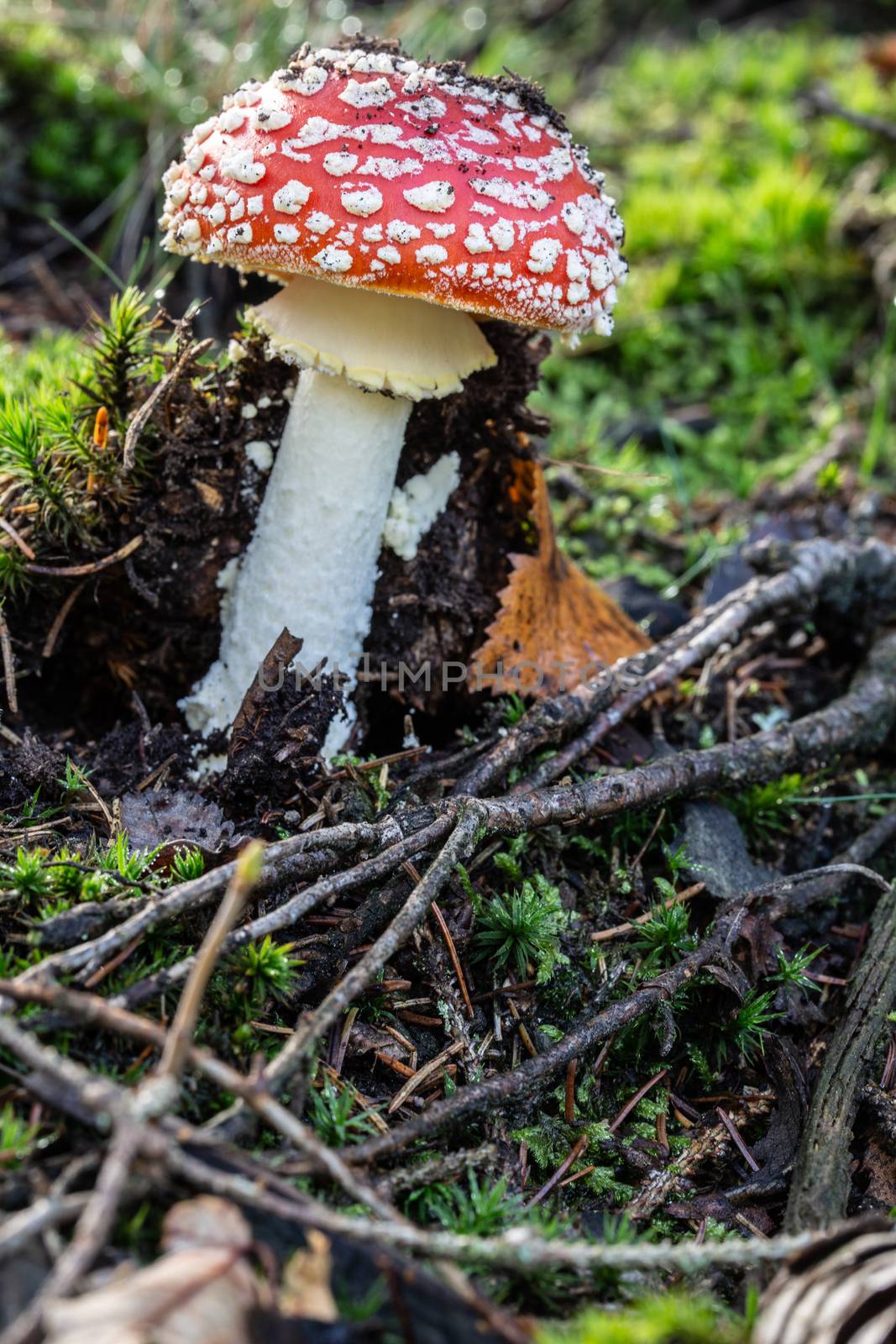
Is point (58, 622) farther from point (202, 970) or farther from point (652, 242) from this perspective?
point (652, 242)

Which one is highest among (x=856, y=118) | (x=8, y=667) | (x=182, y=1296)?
(x=856, y=118)

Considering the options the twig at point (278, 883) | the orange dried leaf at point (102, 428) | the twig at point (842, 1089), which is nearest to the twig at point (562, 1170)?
the twig at point (842, 1089)

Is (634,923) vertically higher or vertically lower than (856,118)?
lower

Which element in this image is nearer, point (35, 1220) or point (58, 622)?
point (35, 1220)

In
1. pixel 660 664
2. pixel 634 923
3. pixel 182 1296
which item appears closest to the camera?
pixel 182 1296

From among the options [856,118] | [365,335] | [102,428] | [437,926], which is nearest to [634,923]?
[437,926]

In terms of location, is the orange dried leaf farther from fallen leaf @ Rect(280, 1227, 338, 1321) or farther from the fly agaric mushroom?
fallen leaf @ Rect(280, 1227, 338, 1321)

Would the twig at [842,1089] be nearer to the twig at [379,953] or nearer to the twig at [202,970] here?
the twig at [379,953]

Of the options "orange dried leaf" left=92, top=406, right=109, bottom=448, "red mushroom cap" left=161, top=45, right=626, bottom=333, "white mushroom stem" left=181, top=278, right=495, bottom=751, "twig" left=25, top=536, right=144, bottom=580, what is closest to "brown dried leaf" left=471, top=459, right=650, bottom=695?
"white mushroom stem" left=181, top=278, right=495, bottom=751
